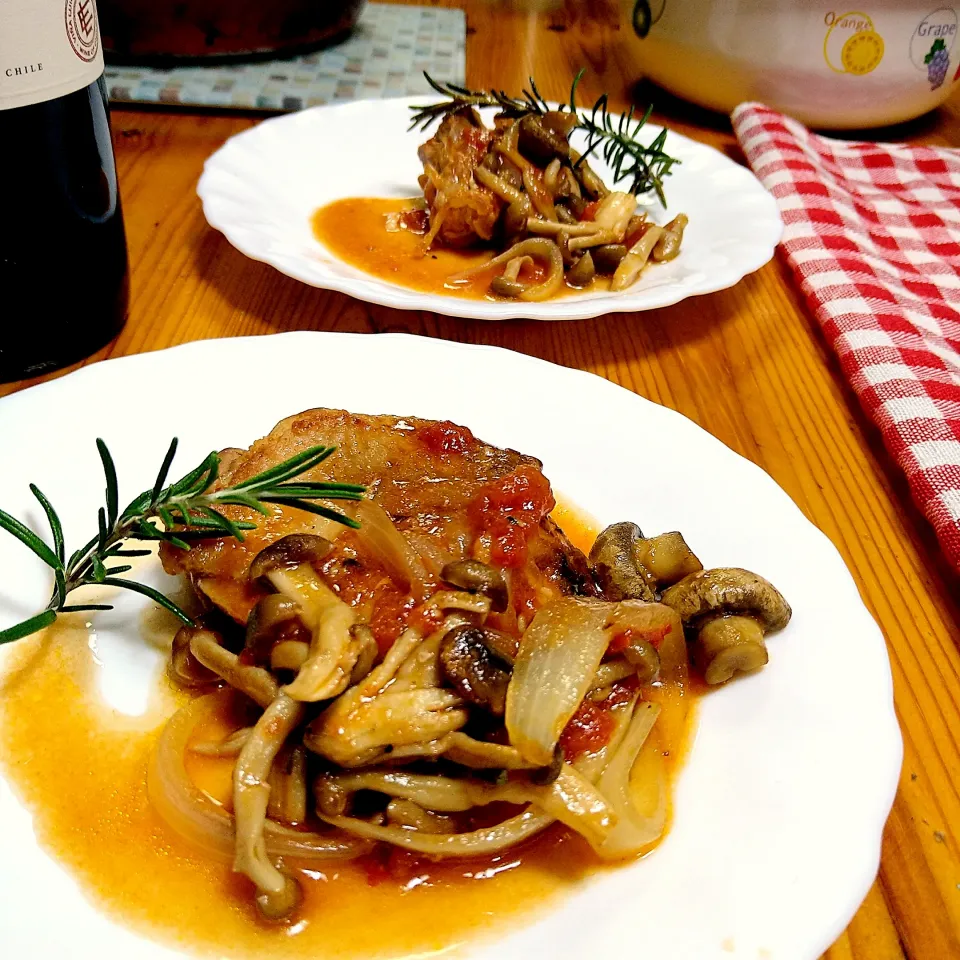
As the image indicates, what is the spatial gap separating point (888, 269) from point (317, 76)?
2.86 meters

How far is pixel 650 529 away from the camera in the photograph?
1921 millimetres

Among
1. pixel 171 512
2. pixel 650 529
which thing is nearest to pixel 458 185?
pixel 650 529

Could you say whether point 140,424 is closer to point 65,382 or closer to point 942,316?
point 65,382

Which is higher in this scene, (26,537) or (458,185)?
(26,537)

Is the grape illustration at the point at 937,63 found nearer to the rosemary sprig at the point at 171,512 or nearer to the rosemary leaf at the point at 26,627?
the rosemary sprig at the point at 171,512

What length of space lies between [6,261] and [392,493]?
1199 millimetres

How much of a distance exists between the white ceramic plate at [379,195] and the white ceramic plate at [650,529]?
375 mm

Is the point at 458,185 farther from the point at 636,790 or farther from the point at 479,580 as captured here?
the point at 636,790

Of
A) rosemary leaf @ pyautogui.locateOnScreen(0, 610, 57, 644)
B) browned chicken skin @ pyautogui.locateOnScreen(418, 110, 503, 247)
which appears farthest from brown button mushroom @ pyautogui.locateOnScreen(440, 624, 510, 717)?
browned chicken skin @ pyautogui.locateOnScreen(418, 110, 503, 247)

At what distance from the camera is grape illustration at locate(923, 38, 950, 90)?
3891mm

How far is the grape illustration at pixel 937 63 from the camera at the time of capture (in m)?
3.89

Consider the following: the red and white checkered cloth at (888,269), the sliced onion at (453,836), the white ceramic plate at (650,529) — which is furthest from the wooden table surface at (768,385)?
the sliced onion at (453,836)

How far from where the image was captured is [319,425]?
174cm

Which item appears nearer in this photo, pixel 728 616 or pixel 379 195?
pixel 728 616
